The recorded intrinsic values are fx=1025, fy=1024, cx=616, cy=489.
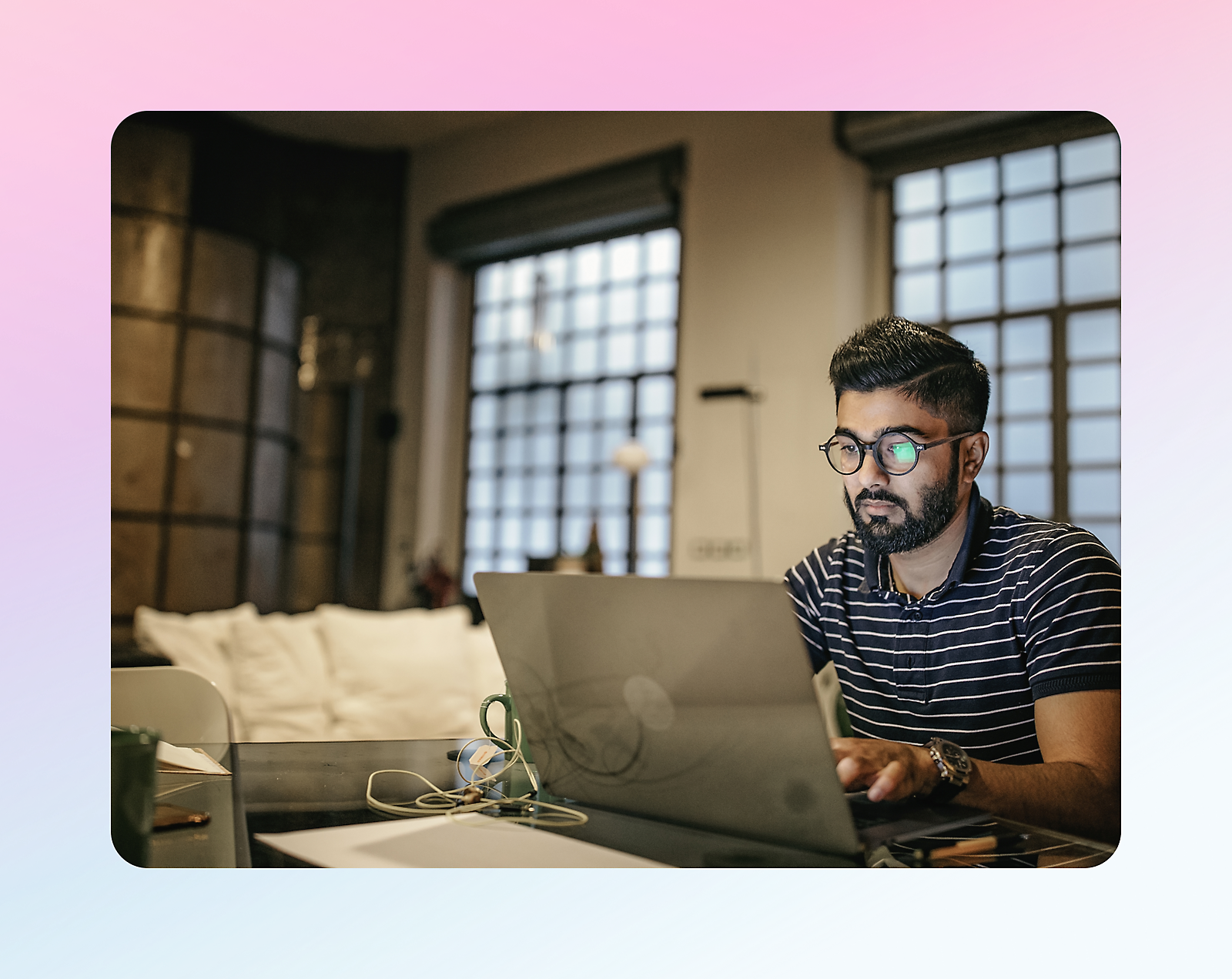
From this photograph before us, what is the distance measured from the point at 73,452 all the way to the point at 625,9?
110 centimetres

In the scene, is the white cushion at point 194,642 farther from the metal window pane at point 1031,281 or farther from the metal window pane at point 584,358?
the metal window pane at point 584,358

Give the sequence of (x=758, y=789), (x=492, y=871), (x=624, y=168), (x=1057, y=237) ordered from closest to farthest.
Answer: (x=758, y=789) → (x=492, y=871) → (x=1057, y=237) → (x=624, y=168)

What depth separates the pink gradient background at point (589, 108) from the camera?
1388 millimetres

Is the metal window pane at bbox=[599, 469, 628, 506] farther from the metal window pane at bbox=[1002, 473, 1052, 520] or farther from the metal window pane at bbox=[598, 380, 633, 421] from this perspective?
the metal window pane at bbox=[1002, 473, 1052, 520]

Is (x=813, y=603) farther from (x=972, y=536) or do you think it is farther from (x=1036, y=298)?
(x=1036, y=298)

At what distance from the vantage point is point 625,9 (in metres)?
1.66

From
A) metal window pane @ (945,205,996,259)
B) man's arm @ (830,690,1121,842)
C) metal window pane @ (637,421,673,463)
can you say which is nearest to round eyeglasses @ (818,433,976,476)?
man's arm @ (830,690,1121,842)

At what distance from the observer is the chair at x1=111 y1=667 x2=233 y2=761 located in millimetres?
1578

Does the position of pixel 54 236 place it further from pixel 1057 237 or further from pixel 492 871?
pixel 1057 237

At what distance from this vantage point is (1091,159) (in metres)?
1.68

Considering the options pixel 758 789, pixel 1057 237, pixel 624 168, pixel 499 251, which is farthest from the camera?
pixel 499 251

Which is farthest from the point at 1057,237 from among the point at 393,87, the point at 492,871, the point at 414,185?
the point at 414,185

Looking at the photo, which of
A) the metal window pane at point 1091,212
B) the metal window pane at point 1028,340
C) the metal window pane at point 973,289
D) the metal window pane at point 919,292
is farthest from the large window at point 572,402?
the metal window pane at point 1091,212

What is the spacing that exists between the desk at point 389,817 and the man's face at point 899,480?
0.48 metres
